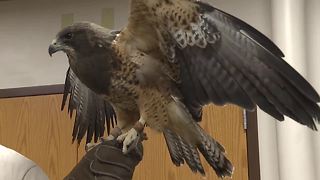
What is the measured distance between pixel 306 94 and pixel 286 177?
1.24 m

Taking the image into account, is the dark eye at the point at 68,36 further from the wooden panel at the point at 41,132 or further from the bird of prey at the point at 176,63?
the wooden panel at the point at 41,132

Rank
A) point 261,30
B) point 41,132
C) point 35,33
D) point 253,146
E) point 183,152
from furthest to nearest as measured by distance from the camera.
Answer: point 35,33 < point 41,132 < point 261,30 < point 253,146 < point 183,152

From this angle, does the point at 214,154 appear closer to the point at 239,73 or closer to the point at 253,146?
the point at 239,73

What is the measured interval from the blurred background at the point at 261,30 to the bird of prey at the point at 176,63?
1112mm

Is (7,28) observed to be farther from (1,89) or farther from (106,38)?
(106,38)

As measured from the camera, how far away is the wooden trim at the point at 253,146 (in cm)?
196

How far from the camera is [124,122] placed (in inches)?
35.0

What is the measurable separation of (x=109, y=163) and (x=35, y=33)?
1699 millimetres

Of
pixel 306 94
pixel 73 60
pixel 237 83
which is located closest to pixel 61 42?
pixel 73 60

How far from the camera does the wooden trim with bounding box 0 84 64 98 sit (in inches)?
88.4

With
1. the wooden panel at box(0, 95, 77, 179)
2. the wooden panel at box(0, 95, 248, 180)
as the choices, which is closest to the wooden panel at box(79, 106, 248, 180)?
the wooden panel at box(0, 95, 248, 180)

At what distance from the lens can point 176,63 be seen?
799mm

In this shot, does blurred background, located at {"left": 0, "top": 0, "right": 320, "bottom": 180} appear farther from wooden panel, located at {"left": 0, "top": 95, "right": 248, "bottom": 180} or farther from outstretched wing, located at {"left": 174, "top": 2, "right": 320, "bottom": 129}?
outstretched wing, located at {"left": 174, "top": 2, "right": 320, "bottom": 129}

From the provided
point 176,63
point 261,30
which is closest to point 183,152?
point 176,63
